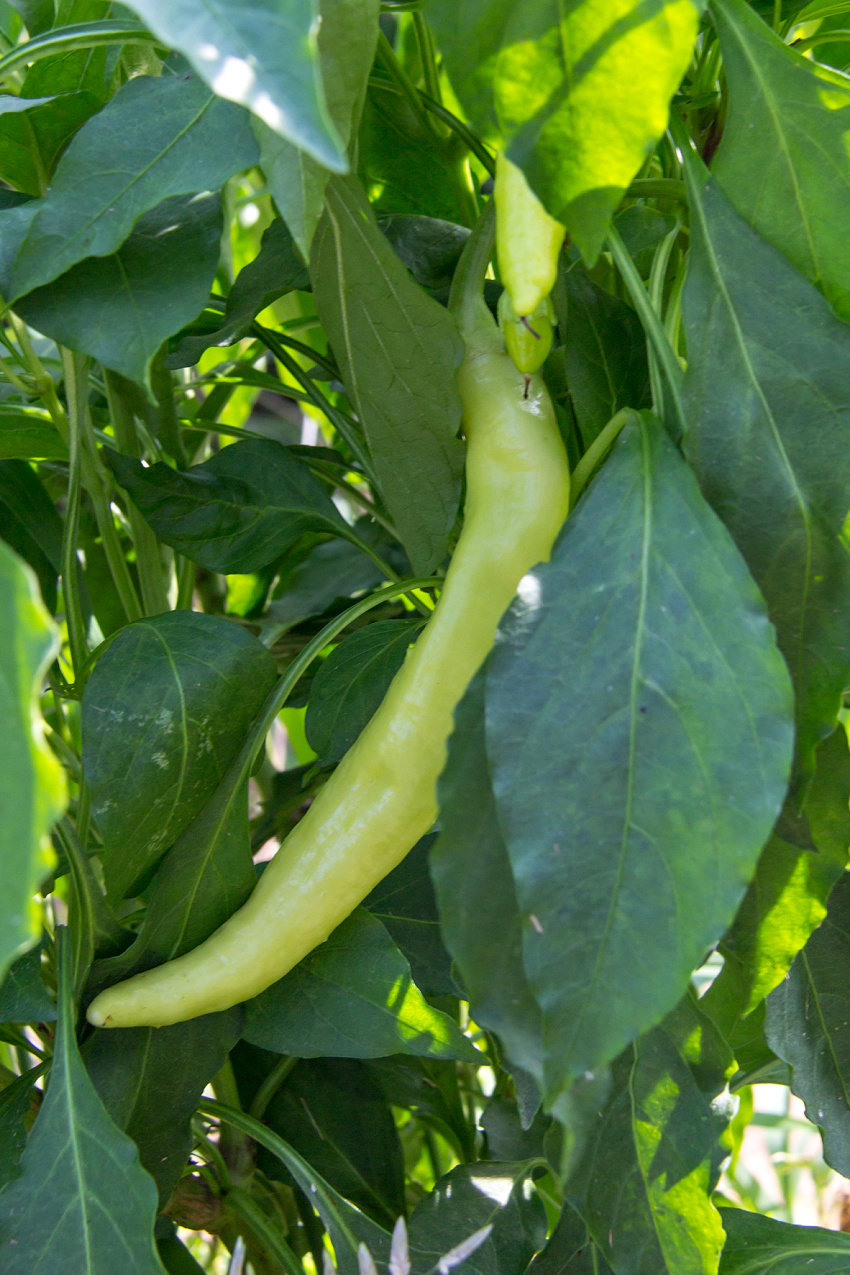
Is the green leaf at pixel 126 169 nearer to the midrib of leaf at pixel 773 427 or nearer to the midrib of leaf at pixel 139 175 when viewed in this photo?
the midrib of leaf at pixel 139 175

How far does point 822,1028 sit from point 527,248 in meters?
0.34

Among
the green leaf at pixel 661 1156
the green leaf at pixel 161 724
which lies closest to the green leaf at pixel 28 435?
the green leaf at pixel 161 724

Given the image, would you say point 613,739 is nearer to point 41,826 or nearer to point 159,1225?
point 41,826

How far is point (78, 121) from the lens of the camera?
0.42 m

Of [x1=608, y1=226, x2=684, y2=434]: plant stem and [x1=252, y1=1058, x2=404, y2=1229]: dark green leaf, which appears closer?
[x1=608, y1=226, x2=684, y2=434]: plant stem

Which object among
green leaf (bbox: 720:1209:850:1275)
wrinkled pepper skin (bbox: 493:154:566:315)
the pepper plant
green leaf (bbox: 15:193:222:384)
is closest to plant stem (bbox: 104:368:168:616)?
the pepper plant

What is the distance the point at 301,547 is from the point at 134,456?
0.66 feet

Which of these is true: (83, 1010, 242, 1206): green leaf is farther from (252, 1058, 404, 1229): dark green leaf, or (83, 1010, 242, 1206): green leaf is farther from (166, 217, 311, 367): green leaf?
(166, 217, 311, 367): green leaf

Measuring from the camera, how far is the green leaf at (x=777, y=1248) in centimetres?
46

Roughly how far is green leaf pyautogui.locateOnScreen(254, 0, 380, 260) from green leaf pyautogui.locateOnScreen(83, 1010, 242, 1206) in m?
0.29

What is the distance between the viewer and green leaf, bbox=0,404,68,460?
0.50 metres

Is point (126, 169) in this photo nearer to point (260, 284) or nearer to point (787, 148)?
point (260, 284)

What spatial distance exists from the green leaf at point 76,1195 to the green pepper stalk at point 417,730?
0.03m

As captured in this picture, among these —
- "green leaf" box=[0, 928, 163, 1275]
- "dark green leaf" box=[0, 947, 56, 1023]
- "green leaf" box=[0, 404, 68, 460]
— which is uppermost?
"green leaf" box=[0, 404, 68, 460]
